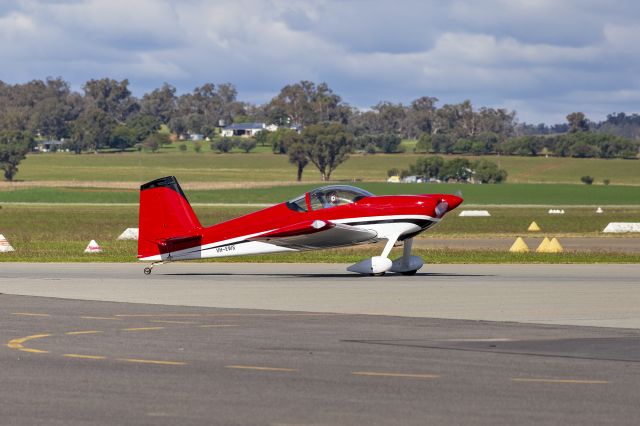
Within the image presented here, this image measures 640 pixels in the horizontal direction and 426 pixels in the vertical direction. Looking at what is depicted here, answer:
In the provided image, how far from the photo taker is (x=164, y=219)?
29.0 metres

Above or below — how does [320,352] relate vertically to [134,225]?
above

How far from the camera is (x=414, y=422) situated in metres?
10.6

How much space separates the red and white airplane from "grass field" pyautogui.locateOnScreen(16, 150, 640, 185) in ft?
432

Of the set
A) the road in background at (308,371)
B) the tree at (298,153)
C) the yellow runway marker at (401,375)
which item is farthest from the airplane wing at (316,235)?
the tree at (298,153)

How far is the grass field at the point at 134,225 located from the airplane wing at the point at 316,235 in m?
7.41

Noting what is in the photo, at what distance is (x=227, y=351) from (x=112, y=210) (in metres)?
76.5

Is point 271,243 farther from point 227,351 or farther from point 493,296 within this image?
point 227,351

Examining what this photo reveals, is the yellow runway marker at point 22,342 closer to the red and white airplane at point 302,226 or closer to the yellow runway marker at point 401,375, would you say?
the yellow runway marker at point 401,375

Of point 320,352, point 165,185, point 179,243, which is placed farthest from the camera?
point 165,185

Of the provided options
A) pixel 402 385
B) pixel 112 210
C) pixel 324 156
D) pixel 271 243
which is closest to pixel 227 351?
pixel 402 385

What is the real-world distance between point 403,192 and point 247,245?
95.0m

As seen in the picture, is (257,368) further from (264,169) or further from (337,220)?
(264,169)

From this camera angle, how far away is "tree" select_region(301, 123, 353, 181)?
6875 inches

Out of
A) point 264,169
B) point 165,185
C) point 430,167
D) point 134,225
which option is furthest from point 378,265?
point 264,169
